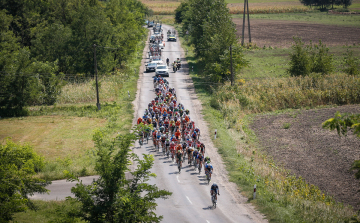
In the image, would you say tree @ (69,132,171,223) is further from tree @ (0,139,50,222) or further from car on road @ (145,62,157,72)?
car on road @ (145,62,157,72)

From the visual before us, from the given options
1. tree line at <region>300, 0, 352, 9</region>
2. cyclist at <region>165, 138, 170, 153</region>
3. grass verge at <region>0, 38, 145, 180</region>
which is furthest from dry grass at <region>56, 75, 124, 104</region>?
tree line at <region>300, 0, 352, 9</region>

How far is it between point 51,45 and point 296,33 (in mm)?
58571

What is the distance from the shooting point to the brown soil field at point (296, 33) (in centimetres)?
7656

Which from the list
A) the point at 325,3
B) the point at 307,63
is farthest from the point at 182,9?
the point at 307,63

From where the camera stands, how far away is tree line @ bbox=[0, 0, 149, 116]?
40750mm

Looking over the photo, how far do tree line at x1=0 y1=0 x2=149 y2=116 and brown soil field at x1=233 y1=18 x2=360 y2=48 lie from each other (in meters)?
30.3

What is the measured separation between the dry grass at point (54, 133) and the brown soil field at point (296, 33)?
49799 mm

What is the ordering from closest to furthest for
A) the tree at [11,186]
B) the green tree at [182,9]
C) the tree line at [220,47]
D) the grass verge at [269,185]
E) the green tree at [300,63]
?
the tree at [11,186]
the grass verge at [269,185]
the tree line at [220,47]
the green tree at [300,63]
the green tree at [182,9]

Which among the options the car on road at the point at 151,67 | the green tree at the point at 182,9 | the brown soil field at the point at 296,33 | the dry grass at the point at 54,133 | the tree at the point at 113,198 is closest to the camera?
the tree at the point at 113,198

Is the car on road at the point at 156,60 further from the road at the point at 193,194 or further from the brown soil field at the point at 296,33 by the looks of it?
the road at the point at 193,194

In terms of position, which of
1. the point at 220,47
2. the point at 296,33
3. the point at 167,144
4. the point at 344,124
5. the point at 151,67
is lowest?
the point at 167,144

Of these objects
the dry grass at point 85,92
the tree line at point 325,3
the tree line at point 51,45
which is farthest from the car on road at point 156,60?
the tree line at point 325,3

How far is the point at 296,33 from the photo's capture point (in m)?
89.1

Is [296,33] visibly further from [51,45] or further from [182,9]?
[51,45]
